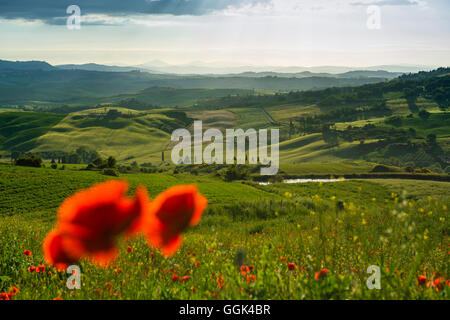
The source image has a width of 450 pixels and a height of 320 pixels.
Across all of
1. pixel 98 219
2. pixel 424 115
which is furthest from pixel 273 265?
pixel 424 115

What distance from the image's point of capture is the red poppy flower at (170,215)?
105cm

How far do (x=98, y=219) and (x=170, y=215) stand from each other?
0.22 m

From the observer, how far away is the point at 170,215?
1.09 m

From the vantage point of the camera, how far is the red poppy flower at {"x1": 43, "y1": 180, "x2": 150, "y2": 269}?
89 centimetres

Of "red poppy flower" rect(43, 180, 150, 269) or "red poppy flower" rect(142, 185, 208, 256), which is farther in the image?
"red poppy flower" rect(142, 185, 208, 256)

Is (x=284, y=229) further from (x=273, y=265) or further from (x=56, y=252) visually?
(x=56, y=252)

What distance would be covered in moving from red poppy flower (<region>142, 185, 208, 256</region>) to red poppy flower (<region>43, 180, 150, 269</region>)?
4 centimetres

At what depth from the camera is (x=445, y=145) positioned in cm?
14238

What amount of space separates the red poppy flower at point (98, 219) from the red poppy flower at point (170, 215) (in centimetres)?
4

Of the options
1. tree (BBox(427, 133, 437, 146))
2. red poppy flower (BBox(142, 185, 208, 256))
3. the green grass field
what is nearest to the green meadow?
the green grass field

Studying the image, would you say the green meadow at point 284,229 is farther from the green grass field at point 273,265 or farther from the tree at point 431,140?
the tree at point 431,140

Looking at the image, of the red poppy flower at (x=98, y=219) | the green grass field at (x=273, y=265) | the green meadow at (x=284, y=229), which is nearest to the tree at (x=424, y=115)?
the green meadow at (x=284, y=229)

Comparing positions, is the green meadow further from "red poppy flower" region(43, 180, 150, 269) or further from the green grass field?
"red poppy flower" region(43, 180, 150, 269)
